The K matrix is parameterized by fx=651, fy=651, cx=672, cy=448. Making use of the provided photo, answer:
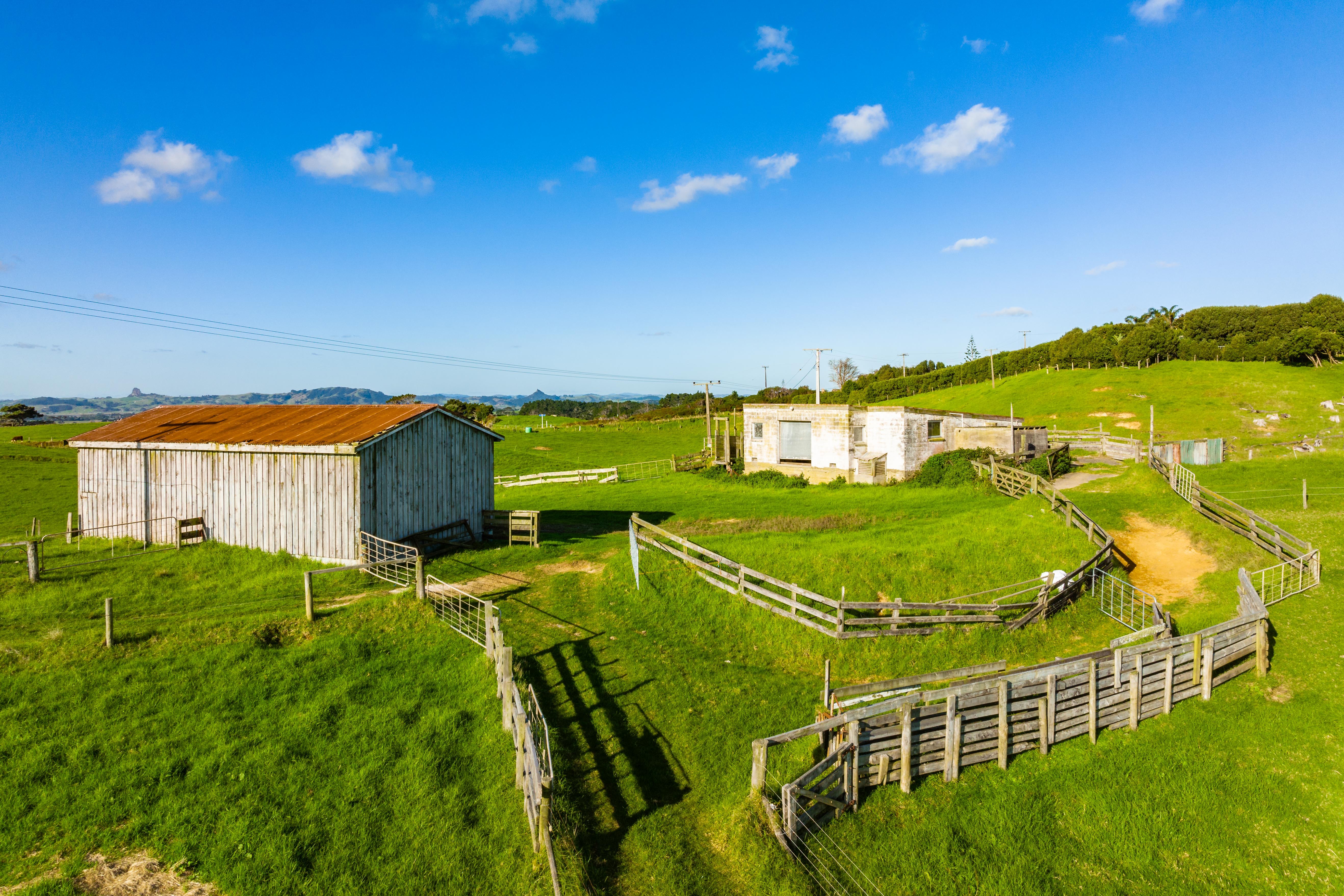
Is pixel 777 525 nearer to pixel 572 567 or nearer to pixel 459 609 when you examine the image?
pixel 572 567

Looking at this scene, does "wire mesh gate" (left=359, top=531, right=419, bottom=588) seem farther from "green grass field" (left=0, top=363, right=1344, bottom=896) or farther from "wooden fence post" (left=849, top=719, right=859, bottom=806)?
"wooden fence post" (left=849, top=719, right=859, bottom=806)

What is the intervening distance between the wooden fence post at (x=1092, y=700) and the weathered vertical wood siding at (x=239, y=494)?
1878 cm

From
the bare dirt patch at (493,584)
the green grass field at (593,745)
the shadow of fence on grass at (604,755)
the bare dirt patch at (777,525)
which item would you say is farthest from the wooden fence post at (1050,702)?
the bare dirt patch at (777,525)

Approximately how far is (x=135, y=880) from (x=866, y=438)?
36.1 metres

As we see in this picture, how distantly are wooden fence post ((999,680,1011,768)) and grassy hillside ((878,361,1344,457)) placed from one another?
4729cm

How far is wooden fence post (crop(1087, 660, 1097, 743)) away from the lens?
10930 millimetres

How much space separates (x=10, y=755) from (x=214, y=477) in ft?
46.0

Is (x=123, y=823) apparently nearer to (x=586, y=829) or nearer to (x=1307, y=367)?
(x=586, y=829)

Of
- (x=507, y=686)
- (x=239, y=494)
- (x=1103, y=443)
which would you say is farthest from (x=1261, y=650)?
(x=1103, y=443)

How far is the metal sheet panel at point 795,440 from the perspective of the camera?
39.3 meters

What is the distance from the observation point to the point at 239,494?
21.6 metres

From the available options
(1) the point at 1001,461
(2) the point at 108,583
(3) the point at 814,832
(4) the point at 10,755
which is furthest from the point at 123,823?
(1) the point at 1001,461

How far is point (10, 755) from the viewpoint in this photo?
31.7ft

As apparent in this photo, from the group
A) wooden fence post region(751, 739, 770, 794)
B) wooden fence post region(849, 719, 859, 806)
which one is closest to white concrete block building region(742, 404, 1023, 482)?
wooden fence post region(849, 719, 859, 806)
